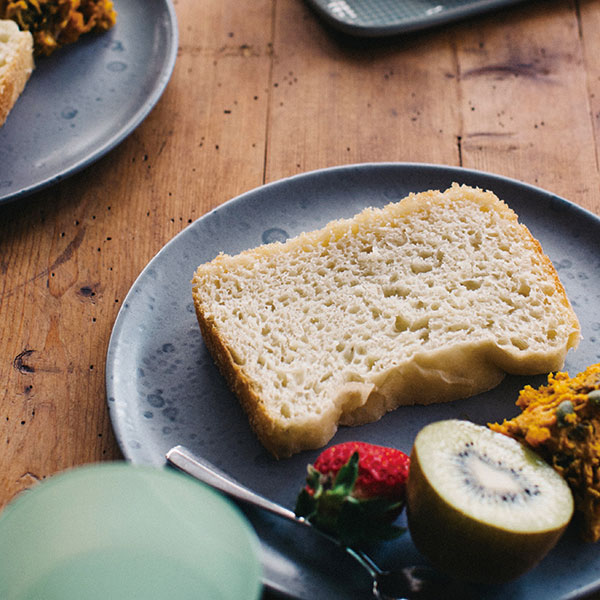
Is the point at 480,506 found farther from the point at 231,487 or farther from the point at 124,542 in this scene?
the point at 124,542

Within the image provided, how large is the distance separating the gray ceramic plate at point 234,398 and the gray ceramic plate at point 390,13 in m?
0.82

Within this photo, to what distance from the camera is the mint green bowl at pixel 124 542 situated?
906 millimetres

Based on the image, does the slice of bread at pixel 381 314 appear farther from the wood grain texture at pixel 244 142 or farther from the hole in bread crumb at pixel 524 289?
the wood grain texture at pixel 244 142

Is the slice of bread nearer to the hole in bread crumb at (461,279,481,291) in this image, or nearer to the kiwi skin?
the hole in bread crumb at (461,279,481,291)

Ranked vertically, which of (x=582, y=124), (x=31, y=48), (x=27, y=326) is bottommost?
(x=582, y=124)

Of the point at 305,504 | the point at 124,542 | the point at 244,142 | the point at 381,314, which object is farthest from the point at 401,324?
the point at 244,142

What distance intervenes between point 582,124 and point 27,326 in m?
1.87

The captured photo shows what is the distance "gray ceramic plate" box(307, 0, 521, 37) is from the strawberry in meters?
1.80

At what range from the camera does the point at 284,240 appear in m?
1.94

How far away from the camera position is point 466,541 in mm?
1190

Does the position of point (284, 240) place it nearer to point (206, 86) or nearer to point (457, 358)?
point (457, 358)

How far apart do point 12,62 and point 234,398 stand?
4.38 ft

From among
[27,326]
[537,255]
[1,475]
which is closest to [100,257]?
[27,326]

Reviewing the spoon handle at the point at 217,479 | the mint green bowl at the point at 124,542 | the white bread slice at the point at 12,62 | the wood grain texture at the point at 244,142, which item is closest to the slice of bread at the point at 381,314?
the spoon handle at the point at 217,479
